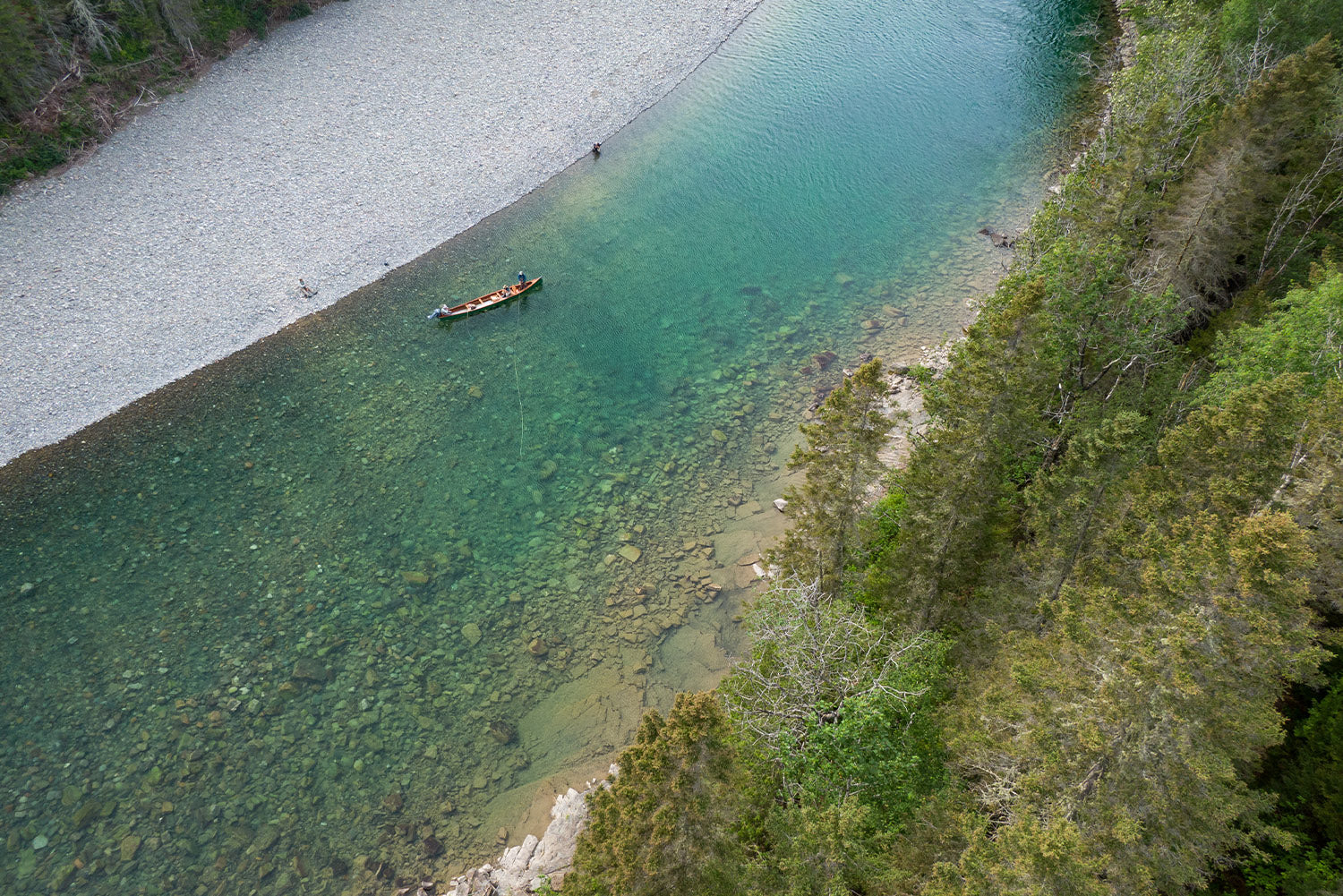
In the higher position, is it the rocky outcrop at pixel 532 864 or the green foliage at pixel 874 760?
the green foliage at pixel 874 760

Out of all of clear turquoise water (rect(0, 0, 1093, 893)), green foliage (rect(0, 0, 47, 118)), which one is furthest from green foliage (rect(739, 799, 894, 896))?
green foliage (rect(0, 0, 47, 118))

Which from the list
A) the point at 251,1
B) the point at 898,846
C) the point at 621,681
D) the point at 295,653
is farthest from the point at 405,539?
the point at 251,1

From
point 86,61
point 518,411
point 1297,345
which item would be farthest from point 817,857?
point 86,61

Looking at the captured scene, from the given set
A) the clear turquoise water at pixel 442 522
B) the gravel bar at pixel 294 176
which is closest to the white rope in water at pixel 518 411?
the clear turquoise water at pixel 442 522

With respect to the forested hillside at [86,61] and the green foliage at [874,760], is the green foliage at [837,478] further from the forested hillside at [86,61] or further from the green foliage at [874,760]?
the forested hillside at [86,61]

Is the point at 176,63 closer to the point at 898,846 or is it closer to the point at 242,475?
the point at 242,475

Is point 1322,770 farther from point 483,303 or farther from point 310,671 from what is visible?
point 483,303
